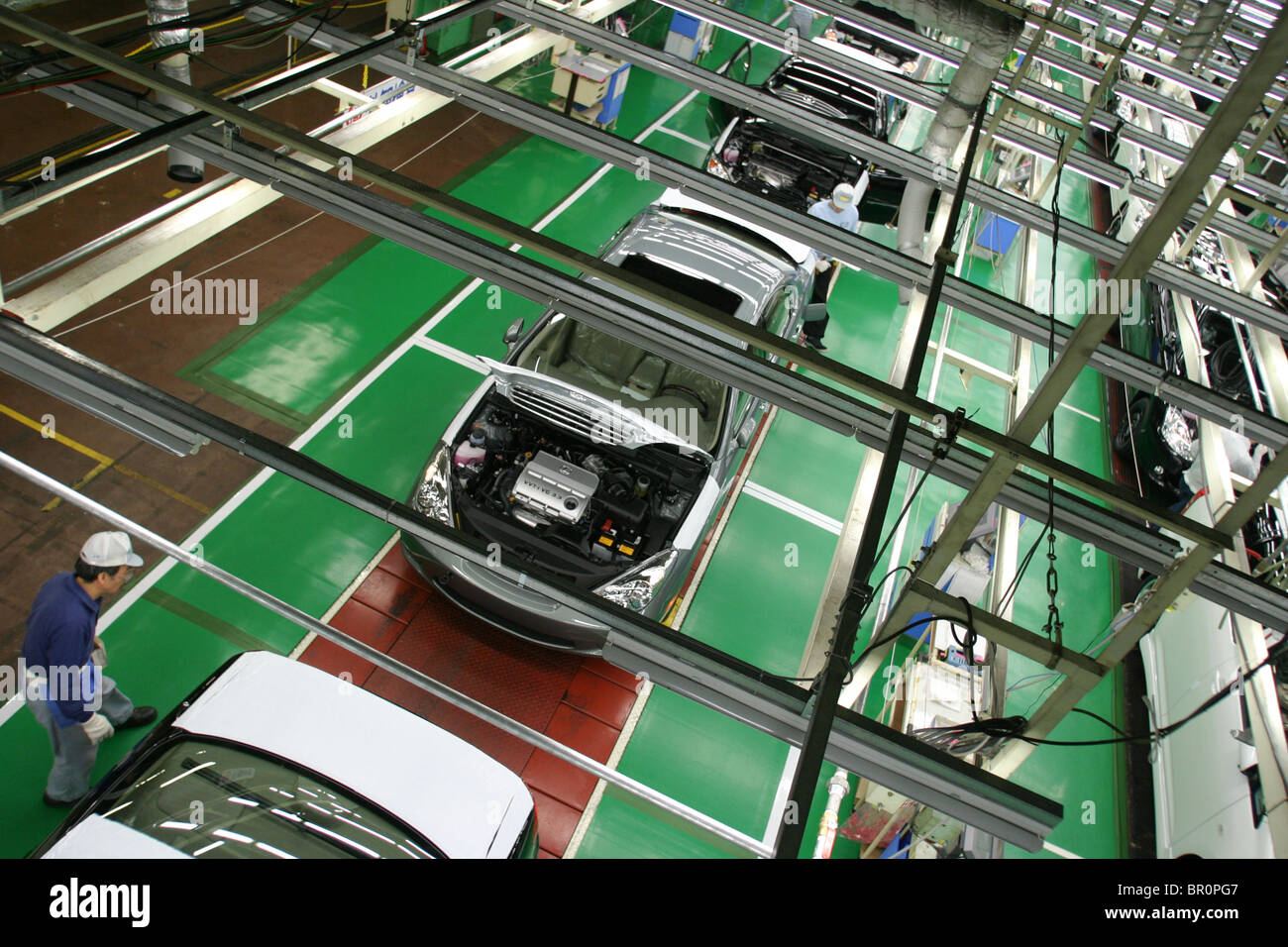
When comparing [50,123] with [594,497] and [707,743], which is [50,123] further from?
[707,743]

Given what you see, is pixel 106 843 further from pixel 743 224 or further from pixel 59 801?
pixel 743 224

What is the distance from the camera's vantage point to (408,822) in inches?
129

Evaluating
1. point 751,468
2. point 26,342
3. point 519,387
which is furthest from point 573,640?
point 26,342

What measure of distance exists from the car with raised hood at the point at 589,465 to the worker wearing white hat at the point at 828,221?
1.67m

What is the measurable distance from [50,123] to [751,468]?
6.89 meters

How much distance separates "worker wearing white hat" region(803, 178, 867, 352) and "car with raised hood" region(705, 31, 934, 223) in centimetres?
22

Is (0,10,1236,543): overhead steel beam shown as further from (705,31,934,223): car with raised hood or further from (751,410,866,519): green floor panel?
(705,31,934,223): car with raised hood

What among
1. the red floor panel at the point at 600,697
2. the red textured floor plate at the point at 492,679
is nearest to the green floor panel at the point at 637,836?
the red textured floor plate at the point at 492,679

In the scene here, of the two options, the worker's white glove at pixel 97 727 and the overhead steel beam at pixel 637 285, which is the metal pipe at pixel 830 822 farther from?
the worker's white glove at pixel 97 727

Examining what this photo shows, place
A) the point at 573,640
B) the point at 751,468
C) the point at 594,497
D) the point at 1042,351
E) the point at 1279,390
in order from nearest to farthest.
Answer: the point at 1279,390 → the point at 573,640 → the point at 594,497 → the point at 751,468 → the point at 1042,351

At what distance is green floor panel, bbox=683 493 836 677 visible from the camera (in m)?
5.80

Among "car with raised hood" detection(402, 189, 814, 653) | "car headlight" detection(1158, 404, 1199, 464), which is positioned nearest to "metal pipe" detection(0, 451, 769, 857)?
"car with raised hood" detection(402, 189, 814, 653)

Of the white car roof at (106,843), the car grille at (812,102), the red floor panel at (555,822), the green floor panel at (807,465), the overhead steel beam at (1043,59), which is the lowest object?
the red floor panel at (555,822)

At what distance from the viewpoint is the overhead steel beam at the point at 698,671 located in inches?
87.4
